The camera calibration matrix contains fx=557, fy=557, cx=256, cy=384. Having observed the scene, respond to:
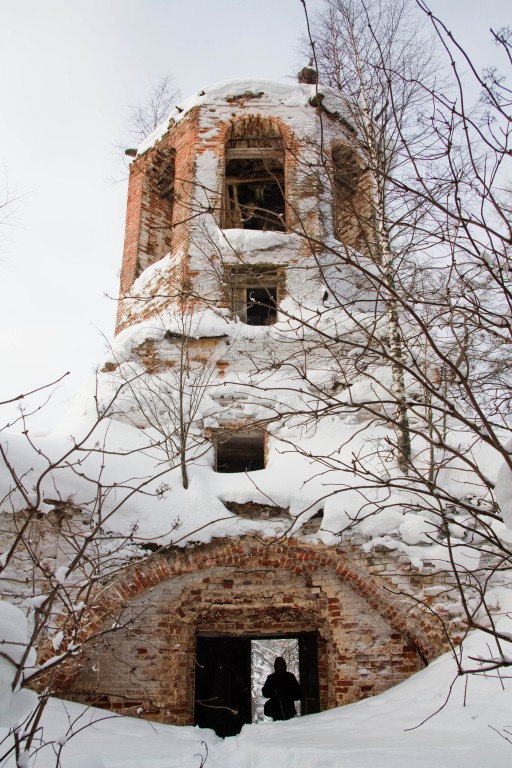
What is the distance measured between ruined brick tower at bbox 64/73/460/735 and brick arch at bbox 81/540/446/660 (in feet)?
0.05

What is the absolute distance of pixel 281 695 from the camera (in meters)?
7.52

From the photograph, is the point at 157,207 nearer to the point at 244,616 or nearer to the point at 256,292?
the point at 256,292

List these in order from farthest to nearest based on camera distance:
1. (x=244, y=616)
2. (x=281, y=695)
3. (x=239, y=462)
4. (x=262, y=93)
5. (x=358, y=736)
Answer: (x=262, y=93), (x=239, y=462), (x=281, y=695), (x=244, y=616), (x=358, y=736)

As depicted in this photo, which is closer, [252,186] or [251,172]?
[251,172]

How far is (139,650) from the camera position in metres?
5.81

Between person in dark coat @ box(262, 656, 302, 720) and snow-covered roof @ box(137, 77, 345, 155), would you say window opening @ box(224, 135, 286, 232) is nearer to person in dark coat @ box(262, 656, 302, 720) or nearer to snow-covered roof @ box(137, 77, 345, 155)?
snow-covered roof @ box(137, 77, 345, 155)

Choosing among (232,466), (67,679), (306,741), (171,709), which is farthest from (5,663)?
(232,466)

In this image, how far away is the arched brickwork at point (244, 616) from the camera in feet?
18.4

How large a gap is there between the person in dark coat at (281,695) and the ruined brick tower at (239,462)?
1.58ft

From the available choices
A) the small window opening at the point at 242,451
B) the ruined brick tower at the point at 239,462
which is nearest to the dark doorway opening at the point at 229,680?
the ruined brick tower at the point at 239,462

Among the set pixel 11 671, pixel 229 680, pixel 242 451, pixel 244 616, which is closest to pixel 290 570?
pixel 244 616

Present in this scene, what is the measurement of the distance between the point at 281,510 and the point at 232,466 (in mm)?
2466

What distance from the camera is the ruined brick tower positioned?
562cm

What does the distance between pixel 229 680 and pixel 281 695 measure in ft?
5.27
